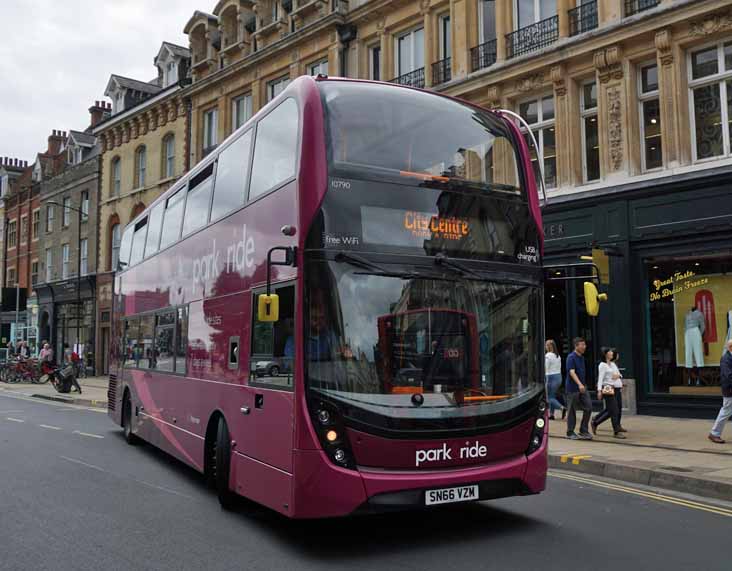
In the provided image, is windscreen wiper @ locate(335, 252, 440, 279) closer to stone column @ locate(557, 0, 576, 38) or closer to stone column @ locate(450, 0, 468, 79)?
stone column @ locate(557, 0, 576, 38)

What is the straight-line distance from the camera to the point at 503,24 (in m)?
19.8

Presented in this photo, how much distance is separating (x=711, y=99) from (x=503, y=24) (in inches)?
245

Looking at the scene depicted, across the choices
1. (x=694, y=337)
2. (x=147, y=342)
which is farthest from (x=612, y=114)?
(x=147, y=342)

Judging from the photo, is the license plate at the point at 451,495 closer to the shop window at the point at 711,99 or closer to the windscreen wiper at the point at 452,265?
the windscreen wiper at the point at 452,265

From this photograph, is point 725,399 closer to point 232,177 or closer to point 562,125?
point 232,177

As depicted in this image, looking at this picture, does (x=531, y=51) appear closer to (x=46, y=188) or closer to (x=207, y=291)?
(x=207, y=291)

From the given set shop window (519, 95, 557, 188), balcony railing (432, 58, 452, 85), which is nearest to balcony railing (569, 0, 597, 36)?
shop window (519, 95, 557, 188)

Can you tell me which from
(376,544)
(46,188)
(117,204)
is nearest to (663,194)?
(376,544)

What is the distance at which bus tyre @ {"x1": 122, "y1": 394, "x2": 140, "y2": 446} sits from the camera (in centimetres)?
1312

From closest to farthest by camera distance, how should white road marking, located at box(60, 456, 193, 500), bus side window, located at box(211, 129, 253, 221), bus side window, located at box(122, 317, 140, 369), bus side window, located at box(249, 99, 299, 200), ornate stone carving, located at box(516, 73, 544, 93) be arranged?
bus side window, located at box(249, 99, 299, 200) < bus side window, located at box(211, 129, 253, 221) < white road marking, located at box(60, 456, 193, 500) < bus side window, located at box(122, 317, 140, 369) < ornate stone carving, located at box(516, 73, 544, 93)

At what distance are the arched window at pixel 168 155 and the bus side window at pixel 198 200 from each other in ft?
86.2

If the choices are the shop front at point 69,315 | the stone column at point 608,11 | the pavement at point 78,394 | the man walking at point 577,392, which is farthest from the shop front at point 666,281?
the shop front at point 69,315

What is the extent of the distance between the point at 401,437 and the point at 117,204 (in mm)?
36373

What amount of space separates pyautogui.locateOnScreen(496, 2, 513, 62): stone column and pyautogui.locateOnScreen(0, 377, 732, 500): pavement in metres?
10.4
